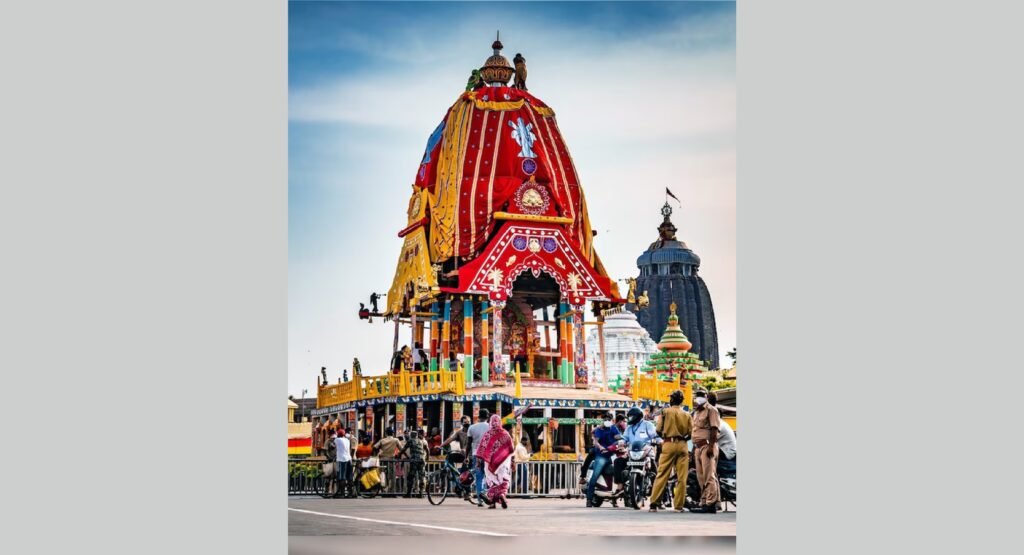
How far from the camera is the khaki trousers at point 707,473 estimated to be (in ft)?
59.3

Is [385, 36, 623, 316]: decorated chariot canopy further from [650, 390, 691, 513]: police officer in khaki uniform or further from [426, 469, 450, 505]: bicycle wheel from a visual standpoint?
[650, 390, 691, 513]: police officer in khaki uniform

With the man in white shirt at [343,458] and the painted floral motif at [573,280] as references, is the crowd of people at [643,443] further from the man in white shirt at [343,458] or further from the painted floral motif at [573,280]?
the painted floral motif at [573,280]

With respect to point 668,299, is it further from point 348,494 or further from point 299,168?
point 299,168

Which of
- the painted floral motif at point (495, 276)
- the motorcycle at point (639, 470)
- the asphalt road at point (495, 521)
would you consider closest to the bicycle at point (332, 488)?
the asphalt road at point (495, 521)

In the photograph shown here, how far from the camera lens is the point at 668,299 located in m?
22.7

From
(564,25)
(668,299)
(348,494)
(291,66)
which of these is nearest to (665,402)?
(668,299)

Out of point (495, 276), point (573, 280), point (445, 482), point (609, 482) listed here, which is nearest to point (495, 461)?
point (445, 482)

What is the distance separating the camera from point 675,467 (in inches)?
720

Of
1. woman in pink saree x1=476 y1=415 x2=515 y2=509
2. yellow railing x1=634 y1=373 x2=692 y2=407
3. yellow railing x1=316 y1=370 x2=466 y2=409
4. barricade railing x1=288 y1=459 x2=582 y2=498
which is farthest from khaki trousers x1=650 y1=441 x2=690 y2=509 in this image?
yellow railing x1=316 y1=370 x2=466 y2=409

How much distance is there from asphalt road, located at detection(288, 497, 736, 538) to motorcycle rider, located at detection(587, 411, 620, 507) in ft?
0.90

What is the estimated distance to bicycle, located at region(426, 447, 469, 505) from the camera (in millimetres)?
19562

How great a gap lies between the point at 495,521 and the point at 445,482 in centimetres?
273

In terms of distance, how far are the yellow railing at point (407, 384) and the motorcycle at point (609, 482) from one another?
4133 mm

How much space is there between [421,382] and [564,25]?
274 inches
